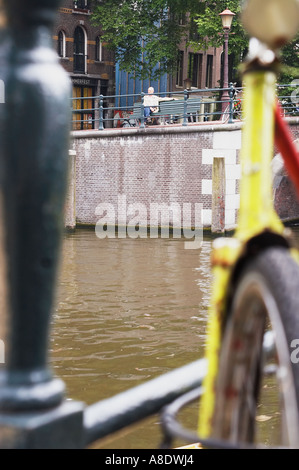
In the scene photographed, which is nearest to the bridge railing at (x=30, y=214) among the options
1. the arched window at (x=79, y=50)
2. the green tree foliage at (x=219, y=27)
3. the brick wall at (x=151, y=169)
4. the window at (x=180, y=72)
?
the brick wall at (x=151, y=169)

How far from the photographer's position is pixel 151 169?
2230 cm

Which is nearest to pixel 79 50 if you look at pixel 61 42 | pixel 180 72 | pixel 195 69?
pixel 61 42

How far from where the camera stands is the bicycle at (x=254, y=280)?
877mm

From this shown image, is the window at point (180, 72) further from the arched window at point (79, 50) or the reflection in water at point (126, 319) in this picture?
the reflection in water at point (126, 319)

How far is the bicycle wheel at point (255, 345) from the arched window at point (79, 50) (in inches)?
1239

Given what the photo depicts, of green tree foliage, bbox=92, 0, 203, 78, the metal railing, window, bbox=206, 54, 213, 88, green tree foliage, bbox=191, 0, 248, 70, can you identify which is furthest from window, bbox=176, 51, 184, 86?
green tree foliage, bbox=191, 0, 248, 70

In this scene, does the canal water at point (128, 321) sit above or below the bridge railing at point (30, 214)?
below

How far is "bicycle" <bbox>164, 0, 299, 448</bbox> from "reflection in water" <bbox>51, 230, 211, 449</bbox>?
189 inches

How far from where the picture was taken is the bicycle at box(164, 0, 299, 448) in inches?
34.5

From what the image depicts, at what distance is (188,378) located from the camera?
3.89ft

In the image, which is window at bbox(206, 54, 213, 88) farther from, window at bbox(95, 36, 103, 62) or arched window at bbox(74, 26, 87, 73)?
arched window at bbox(74, 26, 87, 73)

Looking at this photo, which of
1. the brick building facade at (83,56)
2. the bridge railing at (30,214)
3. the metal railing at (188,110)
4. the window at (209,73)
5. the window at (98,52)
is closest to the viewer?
the bridge railing at (30,214)
